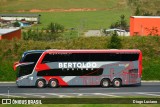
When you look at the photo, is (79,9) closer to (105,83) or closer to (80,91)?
(105,83)

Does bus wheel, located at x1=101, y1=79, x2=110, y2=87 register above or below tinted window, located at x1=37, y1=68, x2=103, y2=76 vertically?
below

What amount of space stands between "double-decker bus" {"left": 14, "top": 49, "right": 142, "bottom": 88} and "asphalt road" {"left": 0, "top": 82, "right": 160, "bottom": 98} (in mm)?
627

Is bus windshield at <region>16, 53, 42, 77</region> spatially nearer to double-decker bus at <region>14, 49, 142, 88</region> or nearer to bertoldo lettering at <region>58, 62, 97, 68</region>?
double-decker bus at <region>14, 49, 142, 88</region>

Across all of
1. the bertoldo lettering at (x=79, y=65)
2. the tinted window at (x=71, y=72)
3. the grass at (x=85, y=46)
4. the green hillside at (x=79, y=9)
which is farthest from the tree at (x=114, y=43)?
the green hillside at (x=79, y=9)

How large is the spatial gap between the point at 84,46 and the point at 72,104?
21.9m

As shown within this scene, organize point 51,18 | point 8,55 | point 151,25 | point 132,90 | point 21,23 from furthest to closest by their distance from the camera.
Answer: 1. point 51,18
2. point 21,23
3. point 151,25
4. point 8,55
5. point 132,90

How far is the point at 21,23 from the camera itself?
85.0m

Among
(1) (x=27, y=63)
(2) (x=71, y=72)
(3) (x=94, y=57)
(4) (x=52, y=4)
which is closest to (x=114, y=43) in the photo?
(3) (x=94, y=57)

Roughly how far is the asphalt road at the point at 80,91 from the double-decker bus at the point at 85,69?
0.63m

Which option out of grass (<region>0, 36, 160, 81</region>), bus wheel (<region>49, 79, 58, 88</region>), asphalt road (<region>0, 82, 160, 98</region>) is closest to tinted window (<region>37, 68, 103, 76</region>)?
bus wheel (<region>49, 79, 58, 88</region>)

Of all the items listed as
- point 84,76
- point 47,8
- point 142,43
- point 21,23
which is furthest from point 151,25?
point 47,8

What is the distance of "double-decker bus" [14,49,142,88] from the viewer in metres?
34.8

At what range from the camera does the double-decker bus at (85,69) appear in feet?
114

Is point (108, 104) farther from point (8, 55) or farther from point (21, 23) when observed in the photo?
point (21, 23)
